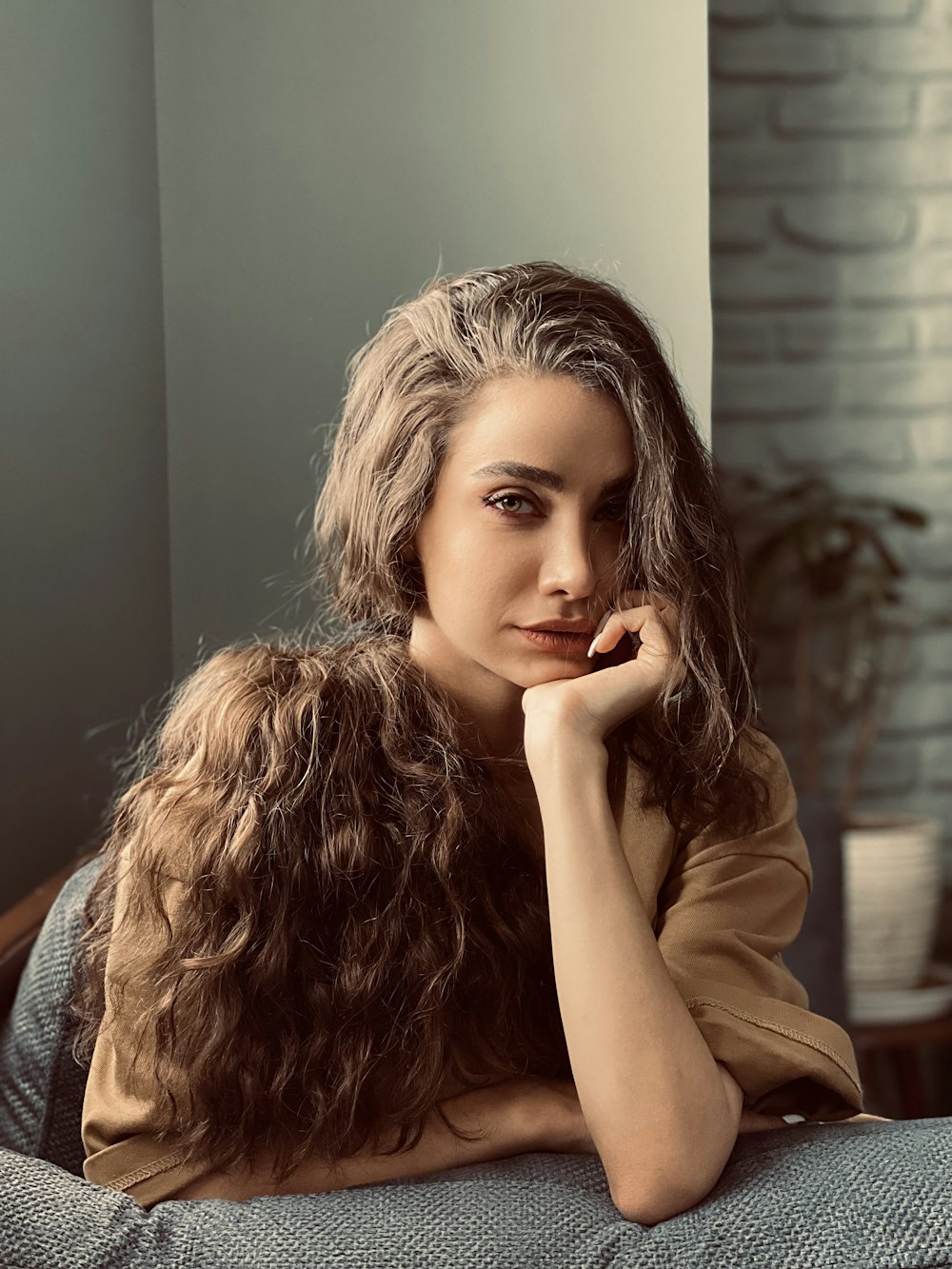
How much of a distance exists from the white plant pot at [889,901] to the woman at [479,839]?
3.67ft

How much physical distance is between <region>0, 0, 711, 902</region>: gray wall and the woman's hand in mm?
510

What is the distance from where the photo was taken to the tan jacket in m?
0.86

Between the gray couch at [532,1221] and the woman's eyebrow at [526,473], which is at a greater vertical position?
the woman's eyebrow at [526,473]

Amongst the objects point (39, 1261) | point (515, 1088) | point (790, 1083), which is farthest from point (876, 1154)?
point (39, 1261)

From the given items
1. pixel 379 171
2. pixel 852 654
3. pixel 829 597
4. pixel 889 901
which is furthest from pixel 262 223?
pixel 889 901

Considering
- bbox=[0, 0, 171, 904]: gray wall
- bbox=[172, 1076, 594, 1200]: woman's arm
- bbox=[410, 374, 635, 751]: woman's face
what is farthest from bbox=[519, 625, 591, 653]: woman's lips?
bbox=[0, 0, 171, 904]: gray wall

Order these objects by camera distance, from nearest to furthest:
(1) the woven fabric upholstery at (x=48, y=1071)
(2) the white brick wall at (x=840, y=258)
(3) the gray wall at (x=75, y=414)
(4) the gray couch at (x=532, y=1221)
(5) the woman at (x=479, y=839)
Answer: (4) the gray couch at (x=532, y=1221) → (5) the woman at (x=479, y=839) → (1) the woven fabric upholstery at (x=48, y=1071) → (3) the gray wall at (x=75, y=414) → (2) the white brick wall at (x=840, y=258)

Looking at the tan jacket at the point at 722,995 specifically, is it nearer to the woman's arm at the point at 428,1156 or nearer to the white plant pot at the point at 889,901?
the woman's arm at the point at 428,1156

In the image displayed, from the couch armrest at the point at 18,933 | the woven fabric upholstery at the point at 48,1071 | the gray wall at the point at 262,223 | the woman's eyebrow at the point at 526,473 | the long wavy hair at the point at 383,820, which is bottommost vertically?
the woven fabric upholstery at the point at 48,1071

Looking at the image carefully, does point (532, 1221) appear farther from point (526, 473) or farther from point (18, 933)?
point (18, 933)

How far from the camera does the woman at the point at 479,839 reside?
856 millimetres

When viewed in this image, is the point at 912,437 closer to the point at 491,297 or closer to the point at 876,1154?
the point at 491,297

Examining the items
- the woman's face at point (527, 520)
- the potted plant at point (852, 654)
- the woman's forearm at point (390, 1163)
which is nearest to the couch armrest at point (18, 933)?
the woman's forearm at point (390, 1163)

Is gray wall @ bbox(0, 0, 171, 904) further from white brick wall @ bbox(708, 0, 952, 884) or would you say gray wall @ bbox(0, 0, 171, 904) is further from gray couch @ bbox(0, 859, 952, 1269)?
white brick wall @ bbox(708, 0, 952, 884)
